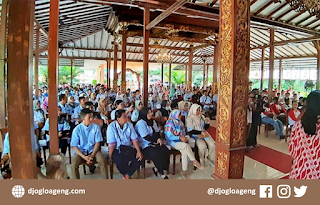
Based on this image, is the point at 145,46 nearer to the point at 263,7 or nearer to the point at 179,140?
the point at 179,140

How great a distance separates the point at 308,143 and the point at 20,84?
2.46m

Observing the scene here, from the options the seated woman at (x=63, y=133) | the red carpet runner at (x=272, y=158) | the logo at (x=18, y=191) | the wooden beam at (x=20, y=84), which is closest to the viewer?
the wooden beam at (x=20, y=84)

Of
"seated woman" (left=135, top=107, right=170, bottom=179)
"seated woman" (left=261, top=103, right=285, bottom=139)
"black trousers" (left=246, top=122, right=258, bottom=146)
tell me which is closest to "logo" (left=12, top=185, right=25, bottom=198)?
"seated woman" (left=135, top=107, right=170, bottom=179)

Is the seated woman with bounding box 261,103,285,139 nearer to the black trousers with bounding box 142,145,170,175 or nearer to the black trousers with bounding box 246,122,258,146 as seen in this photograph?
the black trousers with bounding box 246,122,258,146

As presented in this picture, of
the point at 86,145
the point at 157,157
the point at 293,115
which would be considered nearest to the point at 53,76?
the point at 86,145

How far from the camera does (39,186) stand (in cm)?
141

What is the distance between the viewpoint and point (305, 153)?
227 centimetres

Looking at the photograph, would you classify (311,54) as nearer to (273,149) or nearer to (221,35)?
(273,149)

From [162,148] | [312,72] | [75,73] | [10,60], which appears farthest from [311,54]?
[75,73]

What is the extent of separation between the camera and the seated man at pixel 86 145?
3.24 meters

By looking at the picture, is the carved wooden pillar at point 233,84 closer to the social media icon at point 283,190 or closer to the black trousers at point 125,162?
the social media icon at point 283,190

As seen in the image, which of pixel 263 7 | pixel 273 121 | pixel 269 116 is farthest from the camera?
pixel 263 7

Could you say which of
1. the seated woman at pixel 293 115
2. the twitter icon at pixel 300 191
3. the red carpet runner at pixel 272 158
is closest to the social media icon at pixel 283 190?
the twitter icon at pixel 300 191

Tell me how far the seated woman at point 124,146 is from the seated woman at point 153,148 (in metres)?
0.18
